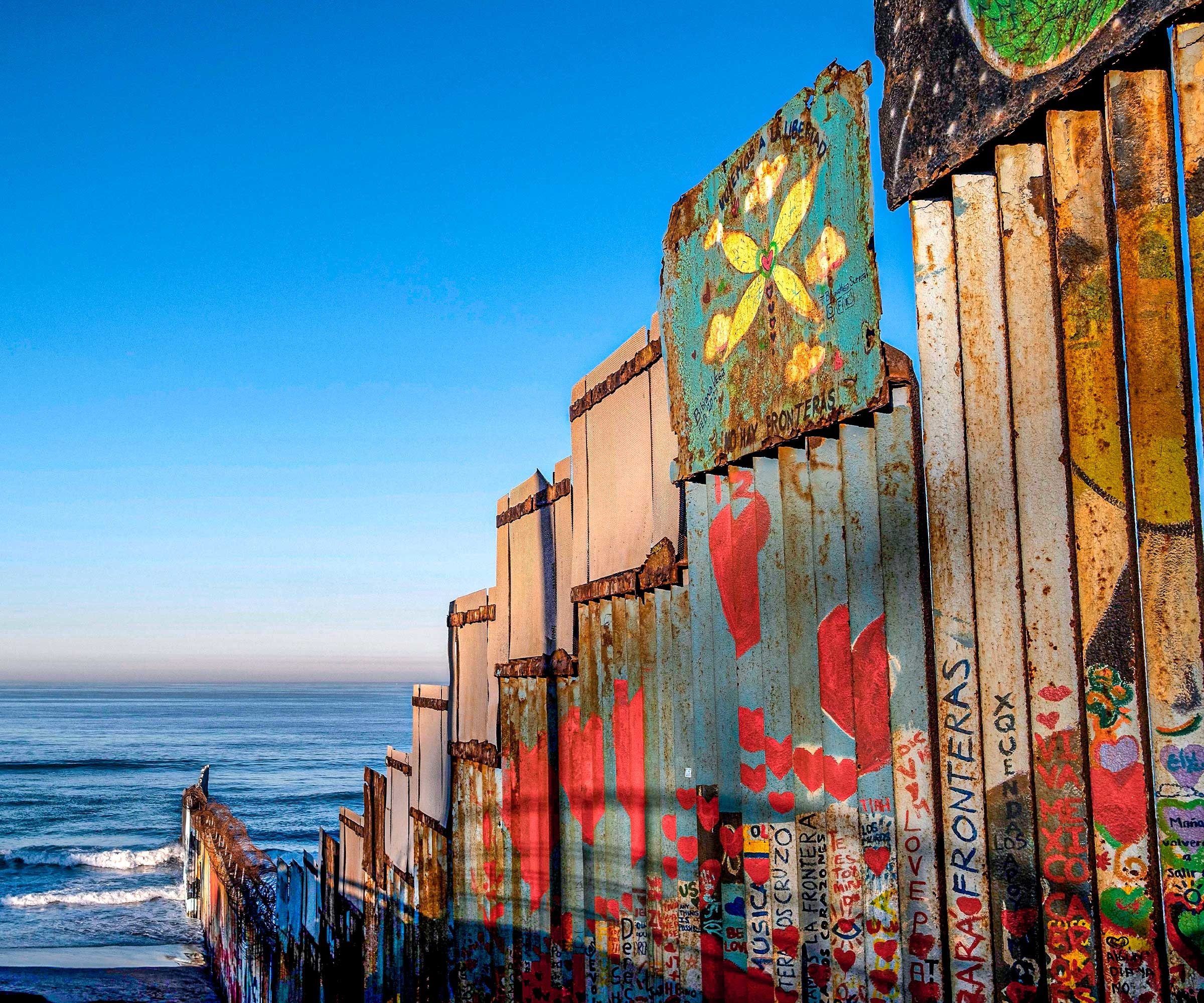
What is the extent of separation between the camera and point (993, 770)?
8.43 feet

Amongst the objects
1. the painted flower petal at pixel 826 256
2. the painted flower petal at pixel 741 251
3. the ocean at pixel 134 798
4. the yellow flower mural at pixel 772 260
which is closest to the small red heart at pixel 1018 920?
the yellow flower mural at pixel 772 260

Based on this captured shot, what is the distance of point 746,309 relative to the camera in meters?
3.73

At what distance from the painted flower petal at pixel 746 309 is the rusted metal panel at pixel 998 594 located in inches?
41.0

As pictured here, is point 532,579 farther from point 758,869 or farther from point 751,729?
point 758,869

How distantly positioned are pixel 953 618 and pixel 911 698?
29 centimetres

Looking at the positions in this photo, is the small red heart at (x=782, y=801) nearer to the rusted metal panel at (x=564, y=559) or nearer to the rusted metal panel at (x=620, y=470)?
the rusted metal panel at (x=620, y=470)

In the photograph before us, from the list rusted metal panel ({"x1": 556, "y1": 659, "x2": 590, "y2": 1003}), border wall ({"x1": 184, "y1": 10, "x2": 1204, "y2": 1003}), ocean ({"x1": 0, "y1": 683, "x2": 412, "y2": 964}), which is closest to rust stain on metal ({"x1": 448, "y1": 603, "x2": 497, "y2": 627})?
rusted metal panel ({"x1": 556, "y1": 659, "x2": 590, "y2": 1003})

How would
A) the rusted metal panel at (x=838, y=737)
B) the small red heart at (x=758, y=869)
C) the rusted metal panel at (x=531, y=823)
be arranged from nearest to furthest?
1. the rusted metal panel at (x=838, y=737)
2. the small red heart at (x=758, y=869)
3. the rusted metal panel at (x=531, y=823)

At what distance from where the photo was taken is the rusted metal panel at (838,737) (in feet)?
10.1

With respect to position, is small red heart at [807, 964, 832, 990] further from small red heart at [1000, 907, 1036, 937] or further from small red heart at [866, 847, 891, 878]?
small red heart at [1000, 907, 1036, 937]

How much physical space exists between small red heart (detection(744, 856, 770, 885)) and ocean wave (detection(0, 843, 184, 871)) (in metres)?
30.8

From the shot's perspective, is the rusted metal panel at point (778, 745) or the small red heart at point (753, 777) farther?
the small red heart at point (753, 777)

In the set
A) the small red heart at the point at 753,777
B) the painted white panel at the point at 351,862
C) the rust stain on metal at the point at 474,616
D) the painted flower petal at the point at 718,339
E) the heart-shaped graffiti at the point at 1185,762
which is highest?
the painted flower petal at the point at 718,339

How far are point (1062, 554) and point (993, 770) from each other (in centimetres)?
59
